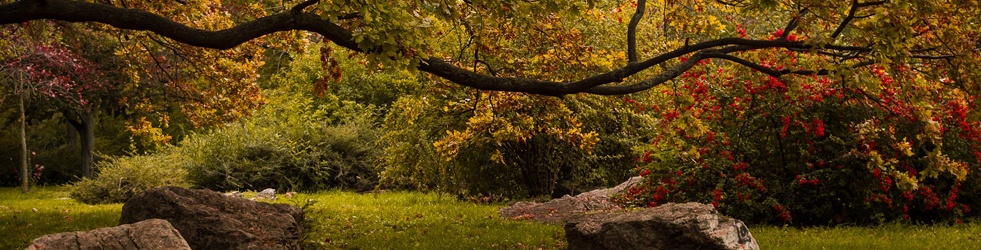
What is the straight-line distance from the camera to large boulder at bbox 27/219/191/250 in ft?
22.5

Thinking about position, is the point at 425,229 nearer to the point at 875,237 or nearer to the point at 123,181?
the point at 875,237

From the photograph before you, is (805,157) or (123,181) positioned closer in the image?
(805,157)

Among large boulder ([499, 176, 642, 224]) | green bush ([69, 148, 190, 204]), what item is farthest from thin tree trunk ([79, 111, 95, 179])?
large boulder ([499, 176, 642, 224])

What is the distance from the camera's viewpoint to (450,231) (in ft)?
40.3

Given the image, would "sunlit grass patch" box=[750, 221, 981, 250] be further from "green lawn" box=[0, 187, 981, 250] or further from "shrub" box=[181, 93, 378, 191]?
"shrub" box=[181, 93, 378, 191]

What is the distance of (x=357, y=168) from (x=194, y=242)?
14.6 m

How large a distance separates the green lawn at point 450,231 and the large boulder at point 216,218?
0.70 metres

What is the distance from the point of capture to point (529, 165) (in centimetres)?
1747

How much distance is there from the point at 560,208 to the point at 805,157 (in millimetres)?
3612

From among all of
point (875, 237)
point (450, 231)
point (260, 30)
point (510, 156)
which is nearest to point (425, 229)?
point (450, 231)

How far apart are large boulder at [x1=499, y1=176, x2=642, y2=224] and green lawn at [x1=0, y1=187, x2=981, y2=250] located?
0.40 meters

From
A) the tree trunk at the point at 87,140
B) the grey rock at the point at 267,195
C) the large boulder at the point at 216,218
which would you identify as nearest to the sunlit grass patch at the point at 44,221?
the large boulder at the point at 216,218

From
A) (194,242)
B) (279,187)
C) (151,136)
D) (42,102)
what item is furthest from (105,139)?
(194,242)

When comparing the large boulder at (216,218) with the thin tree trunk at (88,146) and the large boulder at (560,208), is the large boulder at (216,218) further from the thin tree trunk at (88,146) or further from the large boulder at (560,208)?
the thin tree trunk at (88,146)
